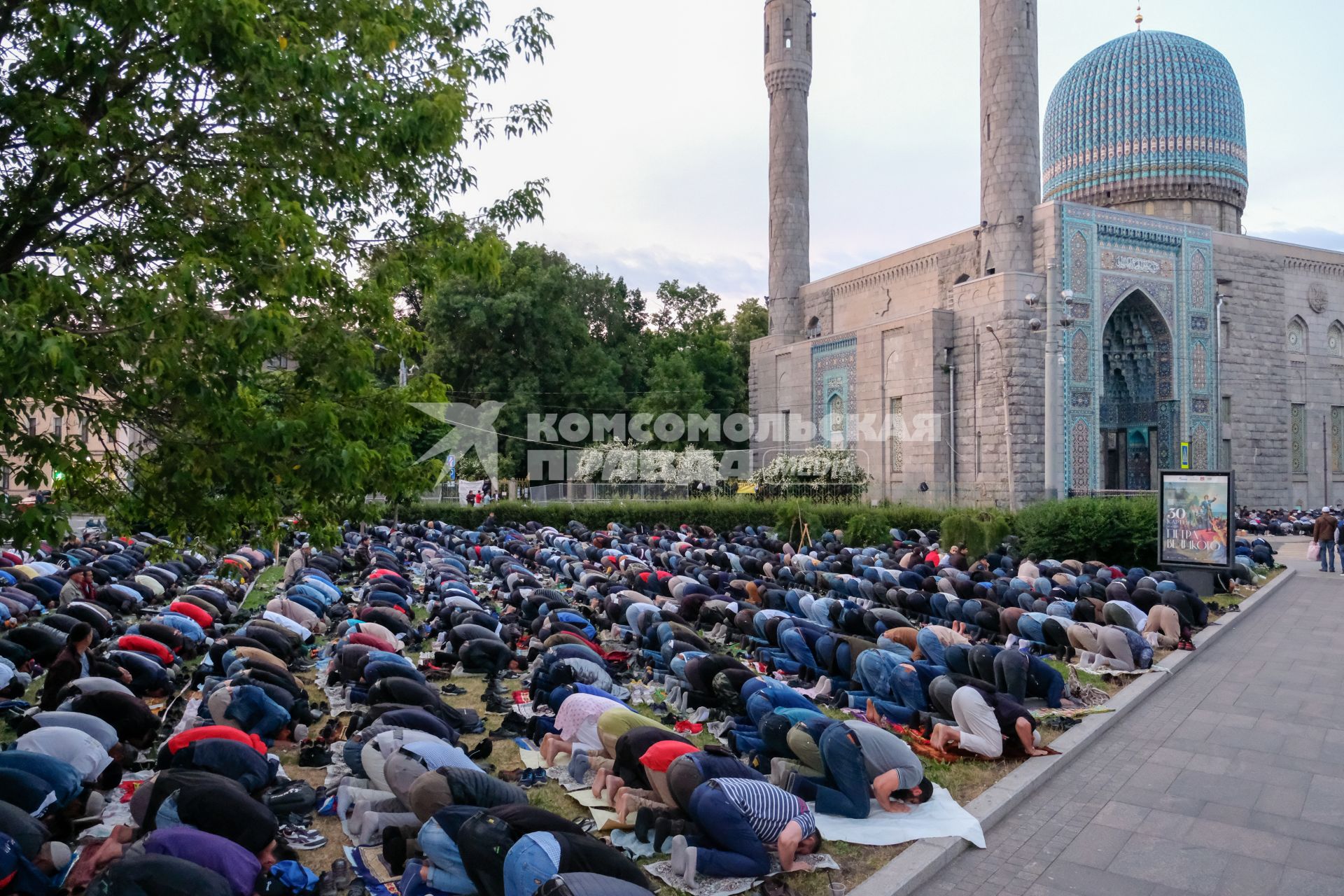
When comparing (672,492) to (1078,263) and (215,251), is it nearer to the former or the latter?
(1078,263)

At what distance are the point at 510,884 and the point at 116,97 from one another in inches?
189

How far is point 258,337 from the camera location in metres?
4.75

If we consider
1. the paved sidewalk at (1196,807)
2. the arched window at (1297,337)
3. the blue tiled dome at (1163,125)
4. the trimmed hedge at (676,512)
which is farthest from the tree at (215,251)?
the arched window at (1297,337)

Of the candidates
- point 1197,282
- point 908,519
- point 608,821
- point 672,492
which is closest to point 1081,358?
point 1197,282

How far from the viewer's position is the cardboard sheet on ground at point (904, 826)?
591 cm

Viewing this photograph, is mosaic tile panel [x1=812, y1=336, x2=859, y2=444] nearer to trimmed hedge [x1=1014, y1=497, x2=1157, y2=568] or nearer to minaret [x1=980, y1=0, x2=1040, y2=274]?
minaret [x1=980, y1=0, x2=1040, y2=274]

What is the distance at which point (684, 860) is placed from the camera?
5328 millimetres

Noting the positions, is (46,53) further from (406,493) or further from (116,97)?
(406,493)

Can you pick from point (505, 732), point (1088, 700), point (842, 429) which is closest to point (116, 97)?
point (505, 732)

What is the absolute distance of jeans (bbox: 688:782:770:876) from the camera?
17.4 feet

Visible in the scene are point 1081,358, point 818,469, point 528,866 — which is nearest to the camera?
point 528,866

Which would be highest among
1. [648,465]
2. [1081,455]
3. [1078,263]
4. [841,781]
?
[1078,263]

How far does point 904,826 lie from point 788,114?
33569 millimetres

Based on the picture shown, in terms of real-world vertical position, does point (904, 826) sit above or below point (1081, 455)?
below
